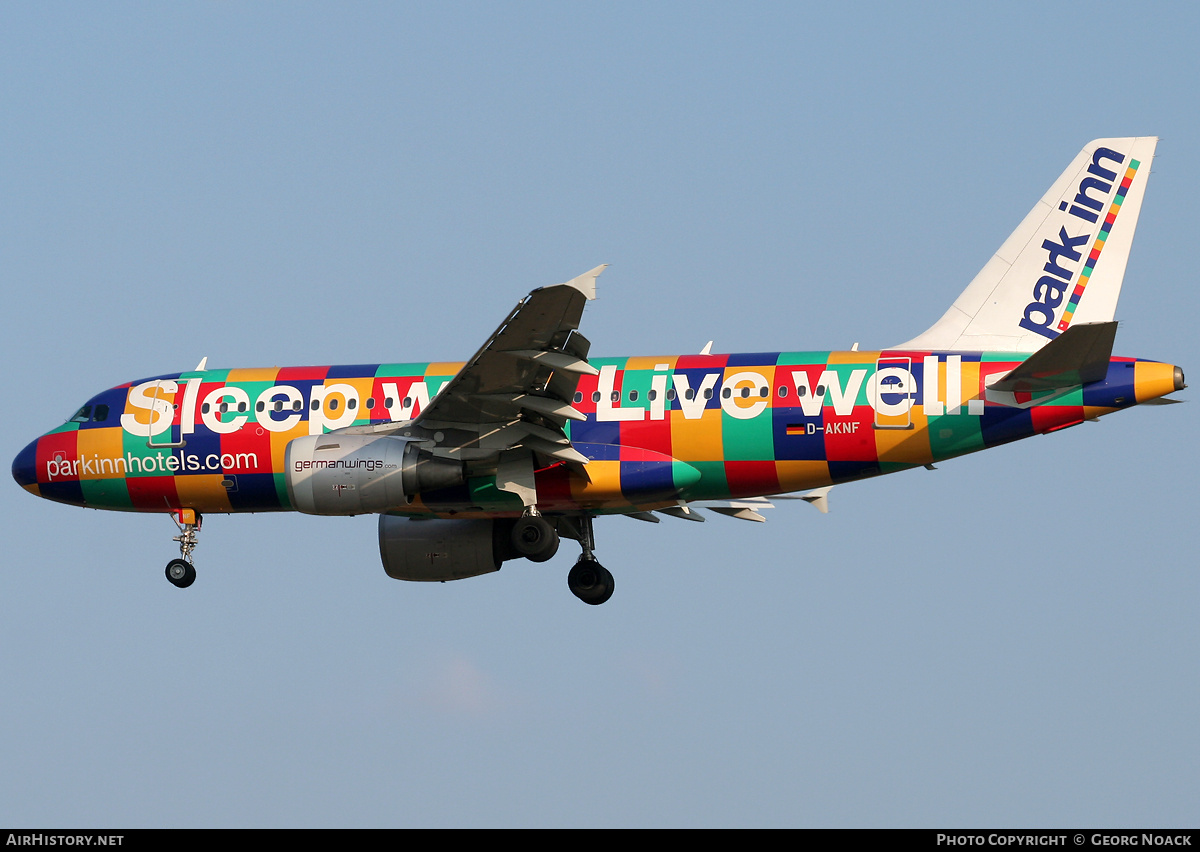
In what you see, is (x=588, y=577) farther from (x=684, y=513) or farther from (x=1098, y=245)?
(x=1098, y=245)

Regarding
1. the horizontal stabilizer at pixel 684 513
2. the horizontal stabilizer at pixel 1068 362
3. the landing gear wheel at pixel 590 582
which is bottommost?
the landing gear wheel at pixel 590 582

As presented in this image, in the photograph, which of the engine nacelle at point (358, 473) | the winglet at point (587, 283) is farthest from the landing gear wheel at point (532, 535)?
the winglet at point (587, 283)

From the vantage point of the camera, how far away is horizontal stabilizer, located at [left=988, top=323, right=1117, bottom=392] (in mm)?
34281

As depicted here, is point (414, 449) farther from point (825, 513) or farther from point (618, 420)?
point (825, 513)

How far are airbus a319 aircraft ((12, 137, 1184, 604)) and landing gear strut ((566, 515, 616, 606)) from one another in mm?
Answer: 1256

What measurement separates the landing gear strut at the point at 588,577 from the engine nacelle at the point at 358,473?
5.82 metres

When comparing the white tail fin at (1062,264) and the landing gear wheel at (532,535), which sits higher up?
the white tail fin at (1062,264)

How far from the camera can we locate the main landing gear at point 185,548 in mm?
40688

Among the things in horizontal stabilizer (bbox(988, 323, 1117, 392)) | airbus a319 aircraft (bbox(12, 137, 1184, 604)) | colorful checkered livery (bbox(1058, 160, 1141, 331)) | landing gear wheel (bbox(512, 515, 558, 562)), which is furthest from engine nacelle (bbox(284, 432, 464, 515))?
colorful checkered livery (bbox(1058, 160, 1141, 331))

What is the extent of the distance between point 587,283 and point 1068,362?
31.7ft

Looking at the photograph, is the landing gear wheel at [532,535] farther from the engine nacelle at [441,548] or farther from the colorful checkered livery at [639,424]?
the engine nacelle at [441,548]

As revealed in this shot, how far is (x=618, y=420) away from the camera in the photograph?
1491 inches
